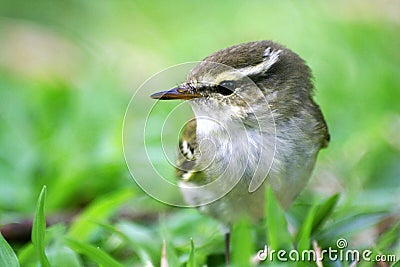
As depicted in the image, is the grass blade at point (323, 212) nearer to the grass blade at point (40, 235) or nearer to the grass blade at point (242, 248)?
the grass blade at point (242, 248)

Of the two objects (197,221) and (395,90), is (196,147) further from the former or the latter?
(395,90)

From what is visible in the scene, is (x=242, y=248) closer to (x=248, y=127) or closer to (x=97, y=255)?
(x=248, y=127)

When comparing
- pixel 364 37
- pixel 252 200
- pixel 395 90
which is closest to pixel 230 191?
pixel 252 200

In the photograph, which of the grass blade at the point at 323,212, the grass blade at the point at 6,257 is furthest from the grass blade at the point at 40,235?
the grass blade at the point at 323,212

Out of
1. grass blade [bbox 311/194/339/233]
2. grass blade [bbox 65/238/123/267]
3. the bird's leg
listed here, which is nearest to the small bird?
the bird's leg

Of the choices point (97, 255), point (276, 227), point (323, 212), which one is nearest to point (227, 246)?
point (276, 227)

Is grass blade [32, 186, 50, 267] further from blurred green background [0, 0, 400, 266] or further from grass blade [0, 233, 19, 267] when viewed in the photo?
blurred green background [0, 0, 400, 266]
